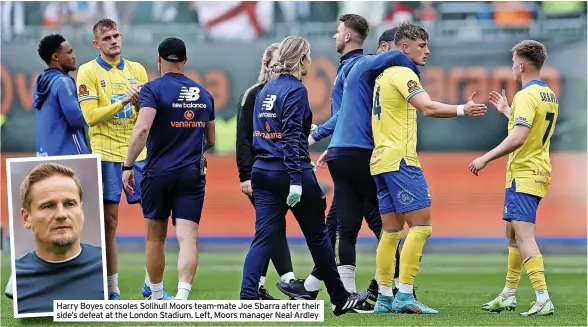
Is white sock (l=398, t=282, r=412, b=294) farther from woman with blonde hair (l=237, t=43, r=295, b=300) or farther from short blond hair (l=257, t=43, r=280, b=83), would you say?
short blond hair (l=257, t=43, r=280, b=83)

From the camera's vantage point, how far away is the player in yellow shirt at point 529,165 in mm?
8141

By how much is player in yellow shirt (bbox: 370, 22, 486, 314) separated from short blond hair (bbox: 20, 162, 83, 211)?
→ 2149 mm

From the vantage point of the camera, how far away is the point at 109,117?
28.3ft

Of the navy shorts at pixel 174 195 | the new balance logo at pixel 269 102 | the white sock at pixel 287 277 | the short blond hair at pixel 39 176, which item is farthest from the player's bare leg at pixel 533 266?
the short blond hair at pixel 39 176

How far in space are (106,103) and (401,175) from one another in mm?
2480

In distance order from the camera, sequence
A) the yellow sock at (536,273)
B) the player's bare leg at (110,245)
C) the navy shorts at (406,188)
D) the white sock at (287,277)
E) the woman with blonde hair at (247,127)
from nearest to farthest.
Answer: the navy shorts at (406,188)
the yellow sock at (536,273)
the woman with blonde hair at (247,127)
the player's bare leg at (110,245)
the white sock at (287,277)

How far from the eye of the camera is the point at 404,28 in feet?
26.5

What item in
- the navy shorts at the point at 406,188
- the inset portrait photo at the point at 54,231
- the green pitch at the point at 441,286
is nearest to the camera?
the inset portrait photo at the point at 54,231

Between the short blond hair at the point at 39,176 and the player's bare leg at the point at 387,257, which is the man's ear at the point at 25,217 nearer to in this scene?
the short blond hair at the point at 39,176

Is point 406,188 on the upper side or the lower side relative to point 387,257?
upper

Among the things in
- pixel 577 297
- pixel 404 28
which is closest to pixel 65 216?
pixel 404 28

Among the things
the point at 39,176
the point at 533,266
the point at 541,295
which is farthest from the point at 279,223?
the point at 541,295

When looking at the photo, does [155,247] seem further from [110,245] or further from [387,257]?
[387,257]

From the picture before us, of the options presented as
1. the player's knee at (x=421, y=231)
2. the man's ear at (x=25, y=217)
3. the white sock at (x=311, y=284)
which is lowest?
the white sock at (x=311, y=284)
